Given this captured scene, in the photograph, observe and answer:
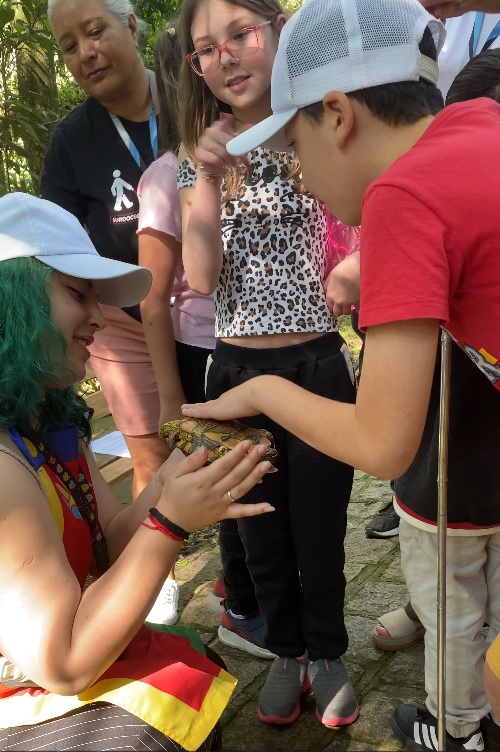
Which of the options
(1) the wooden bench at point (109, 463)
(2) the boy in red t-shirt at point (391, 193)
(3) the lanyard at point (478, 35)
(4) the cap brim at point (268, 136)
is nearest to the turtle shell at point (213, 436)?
(2) the boy in red t-shirt at point (391, 193)

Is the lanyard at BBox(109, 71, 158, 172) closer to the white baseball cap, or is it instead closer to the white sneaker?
the white baseball cap

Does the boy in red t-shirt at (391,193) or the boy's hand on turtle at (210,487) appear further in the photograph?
the boy's hand on turtle at (210,487)

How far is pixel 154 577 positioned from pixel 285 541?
32.9 inches

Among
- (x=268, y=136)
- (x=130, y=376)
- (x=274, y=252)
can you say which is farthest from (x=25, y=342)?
(x=130, y=376)

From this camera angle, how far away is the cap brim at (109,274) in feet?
6.13

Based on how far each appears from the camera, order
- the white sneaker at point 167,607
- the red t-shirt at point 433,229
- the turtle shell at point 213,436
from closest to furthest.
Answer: the red t-shirt at point 433,229, the turtle shell at point 213,436, the white sneaker at point 167,607

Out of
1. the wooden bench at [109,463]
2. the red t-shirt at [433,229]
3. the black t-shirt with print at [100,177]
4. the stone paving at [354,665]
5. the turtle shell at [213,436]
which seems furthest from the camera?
the wooden bench at [109,463]

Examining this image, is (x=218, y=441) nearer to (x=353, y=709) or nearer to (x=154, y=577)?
(x=154, y=577)

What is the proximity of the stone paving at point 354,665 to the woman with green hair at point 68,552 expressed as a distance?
57 centimetres

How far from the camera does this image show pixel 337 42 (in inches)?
59.6

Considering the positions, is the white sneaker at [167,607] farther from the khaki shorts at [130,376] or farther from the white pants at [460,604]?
the white pants at [460,604]

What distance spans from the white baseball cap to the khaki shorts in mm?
1193

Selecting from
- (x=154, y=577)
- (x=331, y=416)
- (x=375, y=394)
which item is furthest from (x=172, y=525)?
(x=375, y=394)

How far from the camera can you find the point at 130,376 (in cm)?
322
